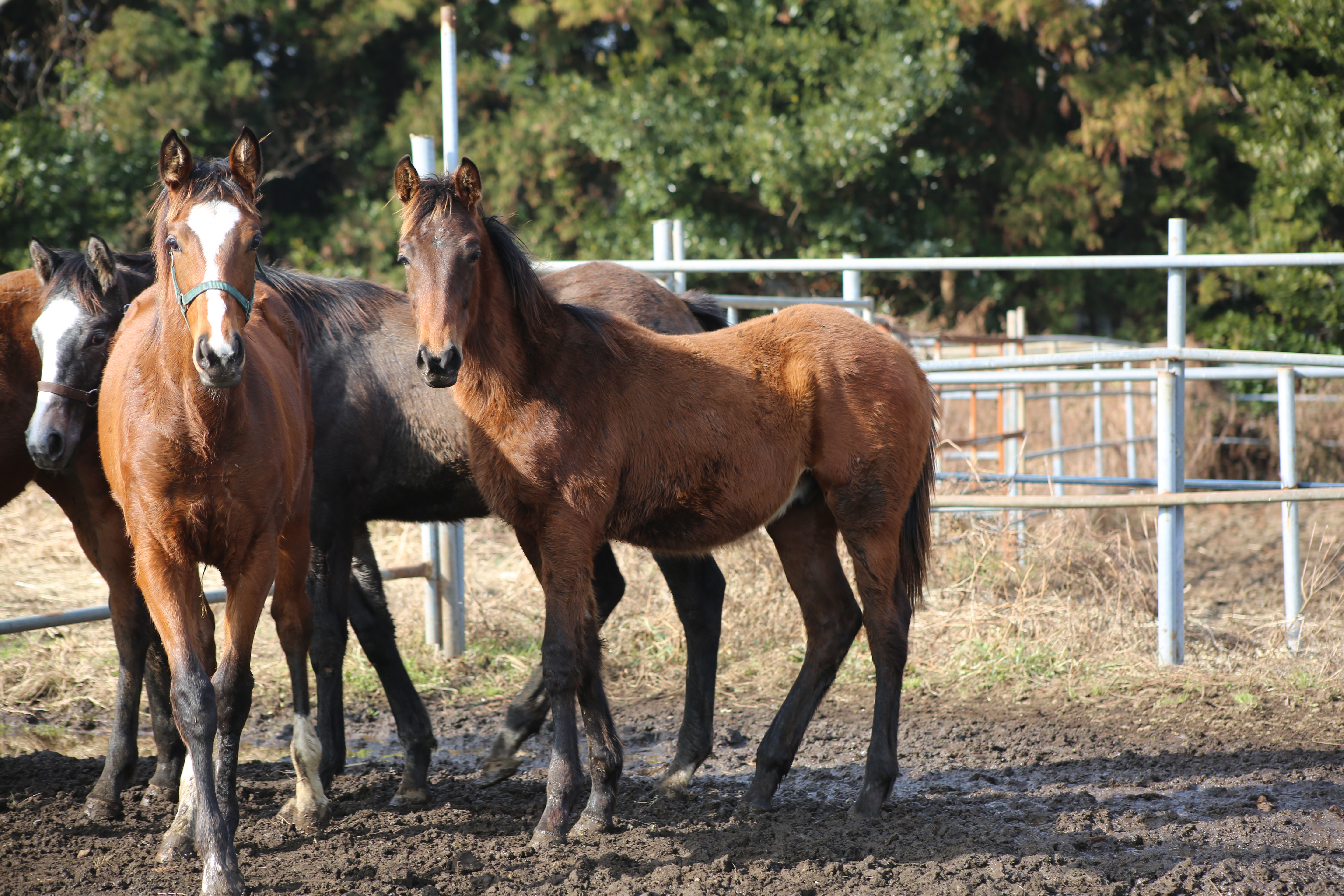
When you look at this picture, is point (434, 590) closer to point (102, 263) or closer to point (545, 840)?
point (102, 263)

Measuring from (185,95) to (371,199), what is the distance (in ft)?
10.6

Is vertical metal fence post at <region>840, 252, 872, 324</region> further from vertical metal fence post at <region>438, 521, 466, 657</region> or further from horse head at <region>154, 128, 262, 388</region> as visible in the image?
horse head at <region>154, 128, 262, 388</region>

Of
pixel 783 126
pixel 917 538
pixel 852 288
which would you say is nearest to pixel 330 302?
pixel 917 538

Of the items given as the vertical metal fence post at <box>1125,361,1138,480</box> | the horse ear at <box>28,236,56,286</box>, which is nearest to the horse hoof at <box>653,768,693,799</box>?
the horse ear at <box>28,236,56,286</box>

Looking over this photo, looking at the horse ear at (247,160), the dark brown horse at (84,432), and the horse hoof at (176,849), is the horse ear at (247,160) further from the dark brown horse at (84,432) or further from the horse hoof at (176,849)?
the horse hoof at (176,849)

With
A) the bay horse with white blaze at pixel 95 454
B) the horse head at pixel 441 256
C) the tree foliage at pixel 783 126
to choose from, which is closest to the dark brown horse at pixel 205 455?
the bay horse with white blaze at pixel 95 454

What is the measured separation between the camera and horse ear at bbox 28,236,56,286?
3.79 meters

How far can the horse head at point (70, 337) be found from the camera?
11.6 feet

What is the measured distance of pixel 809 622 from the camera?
4.02 meters

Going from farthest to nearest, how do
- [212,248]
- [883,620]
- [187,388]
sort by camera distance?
[883,620] < [187,388] < [212,248]

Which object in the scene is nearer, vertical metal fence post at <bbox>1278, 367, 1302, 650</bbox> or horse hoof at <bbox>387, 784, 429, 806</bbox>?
horse hoof at <bbox>387, 784, 429, 806</bbox>

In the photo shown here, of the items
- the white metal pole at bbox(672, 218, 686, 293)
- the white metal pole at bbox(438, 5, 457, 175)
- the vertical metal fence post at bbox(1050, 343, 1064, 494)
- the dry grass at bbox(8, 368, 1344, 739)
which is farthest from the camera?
the vertical metal fence post at bbox(1050, 343, 1064, 494)

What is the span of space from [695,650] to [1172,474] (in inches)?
102

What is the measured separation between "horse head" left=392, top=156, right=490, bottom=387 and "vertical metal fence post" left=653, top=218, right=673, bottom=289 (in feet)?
9.13
